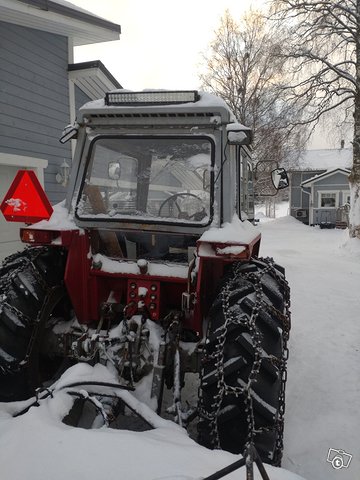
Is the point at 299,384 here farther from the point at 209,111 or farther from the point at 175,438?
the point at 209,111

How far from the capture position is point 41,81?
789 cm

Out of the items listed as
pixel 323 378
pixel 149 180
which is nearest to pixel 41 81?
pixel 149 180

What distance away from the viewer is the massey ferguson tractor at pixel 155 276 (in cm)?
216

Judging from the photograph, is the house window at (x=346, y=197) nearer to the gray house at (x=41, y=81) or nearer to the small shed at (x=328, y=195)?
the small shed at (x=328, y=195)

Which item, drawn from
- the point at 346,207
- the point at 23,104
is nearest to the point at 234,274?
the point at 23,104

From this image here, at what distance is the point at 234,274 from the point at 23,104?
20.8 ft

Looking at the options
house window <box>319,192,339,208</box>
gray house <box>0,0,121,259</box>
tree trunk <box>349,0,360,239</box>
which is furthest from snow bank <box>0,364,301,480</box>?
house window <box>319,192,339,208</box>

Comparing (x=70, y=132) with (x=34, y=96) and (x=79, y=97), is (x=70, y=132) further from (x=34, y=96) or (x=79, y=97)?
(x=79, y=97)

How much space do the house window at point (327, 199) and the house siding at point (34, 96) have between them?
24.5 metres

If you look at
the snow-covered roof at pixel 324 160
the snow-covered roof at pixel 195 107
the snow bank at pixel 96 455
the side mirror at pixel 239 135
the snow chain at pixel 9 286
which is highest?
the snow-covered roof at pixel 324 160

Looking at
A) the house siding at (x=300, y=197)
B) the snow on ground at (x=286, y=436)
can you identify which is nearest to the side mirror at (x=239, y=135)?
the snow on ground at (x=286, y=436)

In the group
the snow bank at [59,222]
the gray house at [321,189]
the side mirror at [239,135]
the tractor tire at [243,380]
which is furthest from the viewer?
the gray house at [321,189]

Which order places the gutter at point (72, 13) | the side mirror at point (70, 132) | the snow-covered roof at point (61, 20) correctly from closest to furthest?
the side mirror at point (70, 132) → the snow-covered roof at point (61, 20) → the gutter at point (72, 13)

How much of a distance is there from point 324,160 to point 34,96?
97.5 feet
